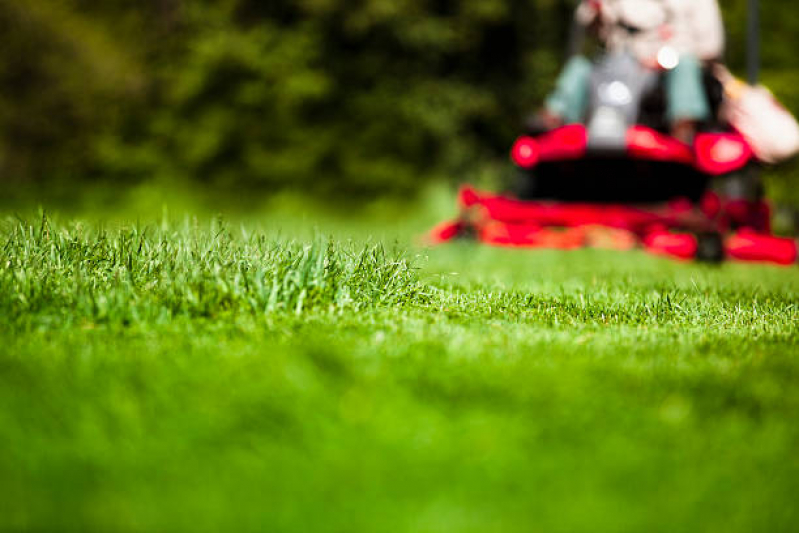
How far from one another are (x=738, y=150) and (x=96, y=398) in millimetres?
5065

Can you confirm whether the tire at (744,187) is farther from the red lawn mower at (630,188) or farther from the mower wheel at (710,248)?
the mower wheel at (710,248)

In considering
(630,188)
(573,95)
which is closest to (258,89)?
(573,95)

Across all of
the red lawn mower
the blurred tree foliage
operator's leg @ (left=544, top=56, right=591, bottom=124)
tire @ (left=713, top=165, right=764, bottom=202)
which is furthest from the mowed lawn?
the blurred tree foliage

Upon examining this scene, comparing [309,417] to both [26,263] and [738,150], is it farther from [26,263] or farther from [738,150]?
[738,150]

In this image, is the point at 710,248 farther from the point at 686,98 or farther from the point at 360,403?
the point at 360,403

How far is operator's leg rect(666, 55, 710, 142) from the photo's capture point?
5258 millimetres

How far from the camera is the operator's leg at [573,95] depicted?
5.96 metres

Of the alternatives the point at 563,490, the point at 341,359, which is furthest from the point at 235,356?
the point at 563,490

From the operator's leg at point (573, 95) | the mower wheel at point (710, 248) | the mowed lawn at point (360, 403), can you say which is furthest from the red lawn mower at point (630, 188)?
the mowed lawn at point (360, 403)

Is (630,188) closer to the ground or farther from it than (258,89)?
closer to the ground

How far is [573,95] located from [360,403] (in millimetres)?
5075

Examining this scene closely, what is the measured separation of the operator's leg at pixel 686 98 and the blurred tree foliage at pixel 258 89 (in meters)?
7.52

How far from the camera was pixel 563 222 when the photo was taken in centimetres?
575

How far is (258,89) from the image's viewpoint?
12.5 metres
